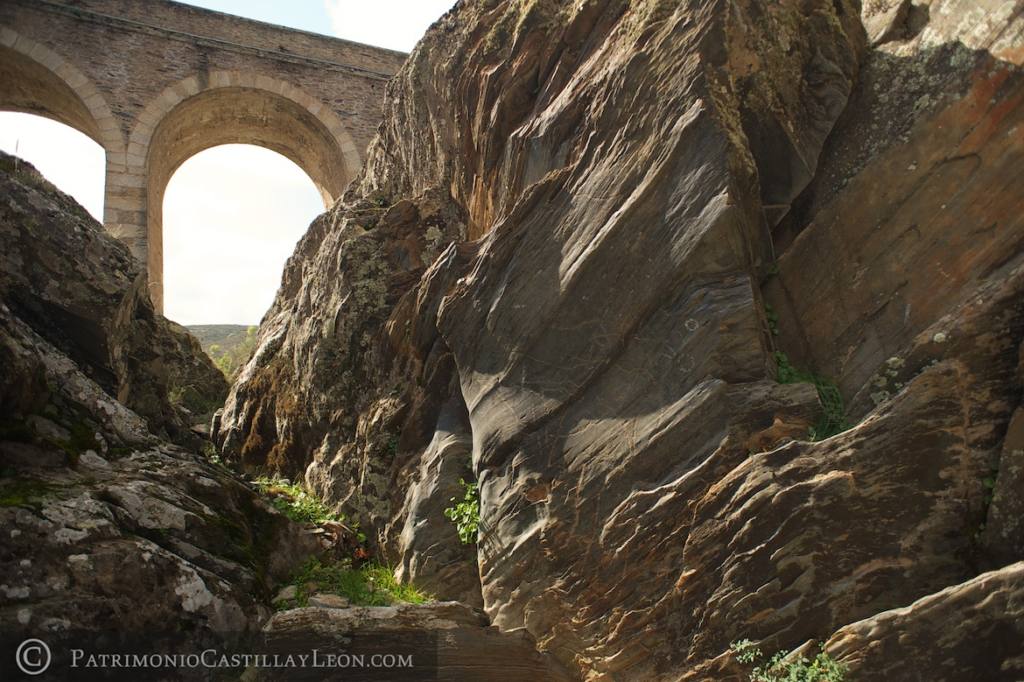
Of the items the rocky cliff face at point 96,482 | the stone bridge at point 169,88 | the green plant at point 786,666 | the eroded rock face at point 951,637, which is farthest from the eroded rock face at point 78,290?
the stone bridge at point 169,88

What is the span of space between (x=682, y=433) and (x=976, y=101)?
94.0 inches

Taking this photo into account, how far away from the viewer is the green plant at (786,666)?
3.50 m

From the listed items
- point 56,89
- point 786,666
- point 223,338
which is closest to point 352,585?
point 786,666

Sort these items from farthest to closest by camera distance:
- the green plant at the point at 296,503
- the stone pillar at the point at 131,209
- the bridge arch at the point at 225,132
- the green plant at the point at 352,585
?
the bridge arch at the point at 225,132 < the stone pillar at the point at 131,209 < the green plant at the point at 296,503 < the green plant at the point at 352,585

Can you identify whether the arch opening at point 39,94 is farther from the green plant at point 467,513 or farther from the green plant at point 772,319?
the green plant at point 772,319

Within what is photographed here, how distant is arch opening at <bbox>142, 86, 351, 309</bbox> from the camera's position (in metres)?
15.0

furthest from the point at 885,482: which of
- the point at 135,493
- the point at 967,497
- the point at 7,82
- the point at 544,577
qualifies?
the point at 7,82

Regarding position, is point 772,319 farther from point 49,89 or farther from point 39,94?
point 39,94

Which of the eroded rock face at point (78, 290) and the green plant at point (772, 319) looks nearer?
the green plant at point (772, 319)

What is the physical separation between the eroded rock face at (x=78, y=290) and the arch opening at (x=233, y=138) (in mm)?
8439

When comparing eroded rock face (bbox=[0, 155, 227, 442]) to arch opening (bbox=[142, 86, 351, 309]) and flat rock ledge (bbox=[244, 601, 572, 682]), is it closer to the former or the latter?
flat rock ledge (bbox=[244, 601, 572, 682])

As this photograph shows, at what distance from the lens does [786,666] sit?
3.63 meters

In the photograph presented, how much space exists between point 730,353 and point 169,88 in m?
13.9

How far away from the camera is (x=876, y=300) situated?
14.7ft
